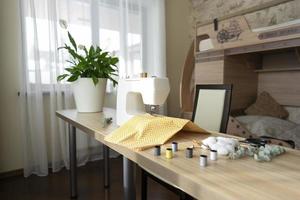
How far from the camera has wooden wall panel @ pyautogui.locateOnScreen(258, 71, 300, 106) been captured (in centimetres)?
260

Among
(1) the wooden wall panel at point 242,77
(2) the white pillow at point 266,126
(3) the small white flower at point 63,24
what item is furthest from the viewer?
(1) the wooden wall panel at point 242,77

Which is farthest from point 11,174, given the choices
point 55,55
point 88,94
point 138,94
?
point 138,94

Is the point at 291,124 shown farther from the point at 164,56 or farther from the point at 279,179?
the point at 279,179

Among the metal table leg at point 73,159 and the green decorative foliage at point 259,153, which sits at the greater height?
the green decorative foliage at point 259,153

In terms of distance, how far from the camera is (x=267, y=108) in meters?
2.63

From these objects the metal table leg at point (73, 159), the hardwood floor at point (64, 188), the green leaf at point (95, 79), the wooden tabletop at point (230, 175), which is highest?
the green leaf at point (95, 79)

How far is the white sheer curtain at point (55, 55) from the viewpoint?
7.70ft

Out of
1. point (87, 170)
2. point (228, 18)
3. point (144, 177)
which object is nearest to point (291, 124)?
point (228, 18)

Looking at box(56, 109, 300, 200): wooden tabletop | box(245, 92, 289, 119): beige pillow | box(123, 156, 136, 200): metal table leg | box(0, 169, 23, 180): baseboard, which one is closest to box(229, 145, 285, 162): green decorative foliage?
box(56, 109, 300, 200): wooden tabletop

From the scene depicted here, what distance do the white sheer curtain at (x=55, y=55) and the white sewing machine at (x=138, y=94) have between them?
1.47 metres

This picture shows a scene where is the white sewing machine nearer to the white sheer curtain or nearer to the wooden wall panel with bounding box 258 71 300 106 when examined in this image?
the white sheer curtain

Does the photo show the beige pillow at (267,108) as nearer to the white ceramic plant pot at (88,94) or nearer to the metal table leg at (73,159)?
the white ceramic plant pot at (88,94)

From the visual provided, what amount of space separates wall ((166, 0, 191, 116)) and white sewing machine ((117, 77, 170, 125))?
2.34 metres

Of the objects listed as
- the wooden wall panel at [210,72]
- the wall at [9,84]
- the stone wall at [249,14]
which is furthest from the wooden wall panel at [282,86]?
the wall at [9,84]
